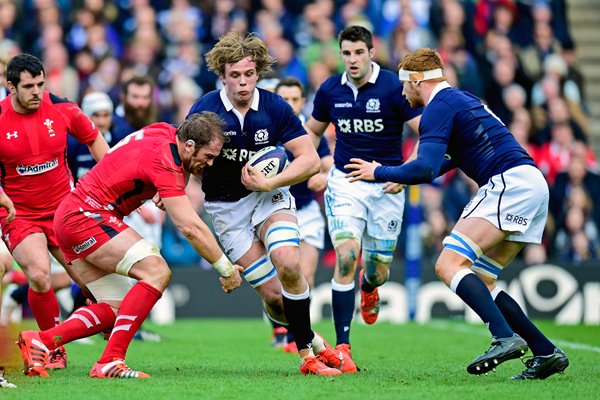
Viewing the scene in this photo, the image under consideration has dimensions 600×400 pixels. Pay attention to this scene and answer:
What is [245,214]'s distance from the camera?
9109 mm

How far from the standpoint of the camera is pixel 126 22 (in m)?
18.9

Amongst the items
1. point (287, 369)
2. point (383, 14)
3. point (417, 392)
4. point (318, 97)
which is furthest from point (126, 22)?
point (417, 392)

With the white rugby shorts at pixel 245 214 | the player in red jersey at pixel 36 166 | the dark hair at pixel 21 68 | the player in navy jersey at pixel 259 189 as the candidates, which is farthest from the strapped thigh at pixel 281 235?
the dark hair at pixel 21 68

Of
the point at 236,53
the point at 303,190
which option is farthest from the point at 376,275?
the point at 236,53

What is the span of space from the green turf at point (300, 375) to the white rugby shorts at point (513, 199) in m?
1.13

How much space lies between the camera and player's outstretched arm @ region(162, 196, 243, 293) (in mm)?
8062

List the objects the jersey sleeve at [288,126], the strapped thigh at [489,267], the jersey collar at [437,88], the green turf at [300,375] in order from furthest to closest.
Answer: the jersey sleeve at [288,126] < the strapped thigh at [489,267] < the jersey collar at [437,88] < the green turf at [300,375]

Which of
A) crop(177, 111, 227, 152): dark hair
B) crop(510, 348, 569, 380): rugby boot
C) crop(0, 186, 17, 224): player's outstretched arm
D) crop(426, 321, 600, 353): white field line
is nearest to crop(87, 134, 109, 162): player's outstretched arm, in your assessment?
crop(0, 186, 17, 224): player's outstretched arm

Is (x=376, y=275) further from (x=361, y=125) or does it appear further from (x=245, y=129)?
(x=245, y=129)

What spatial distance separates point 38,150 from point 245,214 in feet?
6.04

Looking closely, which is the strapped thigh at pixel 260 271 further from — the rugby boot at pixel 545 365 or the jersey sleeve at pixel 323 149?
the jersey sleeve at pixel 323 149

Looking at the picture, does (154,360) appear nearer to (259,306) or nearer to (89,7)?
(259,306)

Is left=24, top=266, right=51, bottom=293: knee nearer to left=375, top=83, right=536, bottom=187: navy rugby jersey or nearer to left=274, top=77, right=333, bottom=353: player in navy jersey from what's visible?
left=375, top=83, right=536, bottom=187: navy rugby jersey

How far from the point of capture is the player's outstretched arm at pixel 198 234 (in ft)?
26.5
